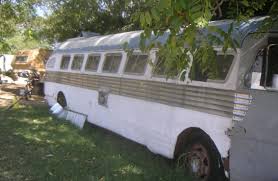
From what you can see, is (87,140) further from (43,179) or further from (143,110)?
(43,179)

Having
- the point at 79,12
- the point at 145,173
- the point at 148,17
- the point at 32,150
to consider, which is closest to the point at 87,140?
the point at 32,150

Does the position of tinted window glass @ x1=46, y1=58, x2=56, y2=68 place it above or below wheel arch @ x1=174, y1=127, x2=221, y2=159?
above

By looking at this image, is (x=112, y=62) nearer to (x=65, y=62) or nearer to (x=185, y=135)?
(x=185, y=135)

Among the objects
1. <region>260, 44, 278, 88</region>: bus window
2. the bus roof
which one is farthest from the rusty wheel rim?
A: the bus roof

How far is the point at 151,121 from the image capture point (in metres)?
7.94

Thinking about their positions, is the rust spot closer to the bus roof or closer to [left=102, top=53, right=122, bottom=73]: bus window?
the bus roof

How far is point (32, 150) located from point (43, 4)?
31.8 feet

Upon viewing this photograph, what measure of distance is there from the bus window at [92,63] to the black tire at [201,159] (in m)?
4.26

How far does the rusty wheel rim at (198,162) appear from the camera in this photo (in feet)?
21.4

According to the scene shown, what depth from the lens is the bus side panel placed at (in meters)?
5.30

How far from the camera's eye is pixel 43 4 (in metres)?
17.0

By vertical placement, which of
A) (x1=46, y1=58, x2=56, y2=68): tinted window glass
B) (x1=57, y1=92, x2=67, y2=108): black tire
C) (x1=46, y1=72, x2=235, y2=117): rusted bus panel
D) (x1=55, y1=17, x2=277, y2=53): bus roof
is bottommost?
(x1=57, y1=92, x2=67, y2=108): black tire

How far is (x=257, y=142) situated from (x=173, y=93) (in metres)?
2.13

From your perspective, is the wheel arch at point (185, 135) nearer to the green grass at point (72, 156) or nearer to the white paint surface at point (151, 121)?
the white paint surface at point (151, 121)
